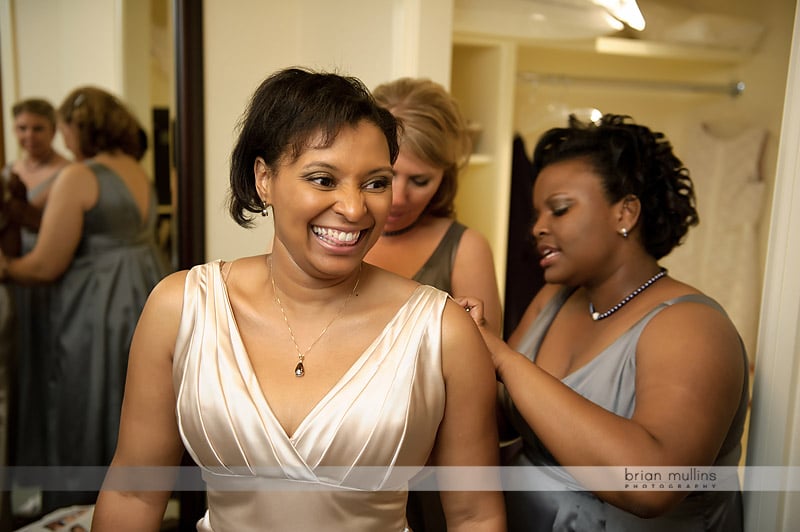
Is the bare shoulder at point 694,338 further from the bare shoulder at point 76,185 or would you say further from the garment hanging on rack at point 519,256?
the bare shoulder at point 76,185

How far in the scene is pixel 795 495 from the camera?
81cm

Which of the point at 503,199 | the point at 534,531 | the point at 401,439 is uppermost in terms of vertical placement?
the point at 503,199

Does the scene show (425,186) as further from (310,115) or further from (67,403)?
(67,403)

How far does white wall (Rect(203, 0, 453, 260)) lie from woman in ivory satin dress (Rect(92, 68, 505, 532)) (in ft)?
0.32

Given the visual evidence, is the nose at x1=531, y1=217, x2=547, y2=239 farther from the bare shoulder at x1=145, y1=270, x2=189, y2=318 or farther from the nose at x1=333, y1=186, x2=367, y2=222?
the bare shoulder at x1=145, y1=270, x2=189, y2=318

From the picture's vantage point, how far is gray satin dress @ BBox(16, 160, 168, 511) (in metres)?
1.15

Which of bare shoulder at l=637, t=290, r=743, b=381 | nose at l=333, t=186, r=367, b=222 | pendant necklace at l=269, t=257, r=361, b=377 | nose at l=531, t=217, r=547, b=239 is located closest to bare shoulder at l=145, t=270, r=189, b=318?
pendant necklace at l=269, t=257, r=361, b=377

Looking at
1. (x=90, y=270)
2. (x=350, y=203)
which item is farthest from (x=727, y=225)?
(x=90, y=270)

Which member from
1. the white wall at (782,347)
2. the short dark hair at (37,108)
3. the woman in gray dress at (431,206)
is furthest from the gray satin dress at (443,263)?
the short dark hair at (37,108)

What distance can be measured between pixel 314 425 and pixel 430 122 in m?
0.45

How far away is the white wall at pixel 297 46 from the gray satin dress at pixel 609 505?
17.2 inches

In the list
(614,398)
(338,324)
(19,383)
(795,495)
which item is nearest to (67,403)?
(19,383)

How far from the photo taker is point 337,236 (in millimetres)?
686

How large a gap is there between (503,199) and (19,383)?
0.86 meters
